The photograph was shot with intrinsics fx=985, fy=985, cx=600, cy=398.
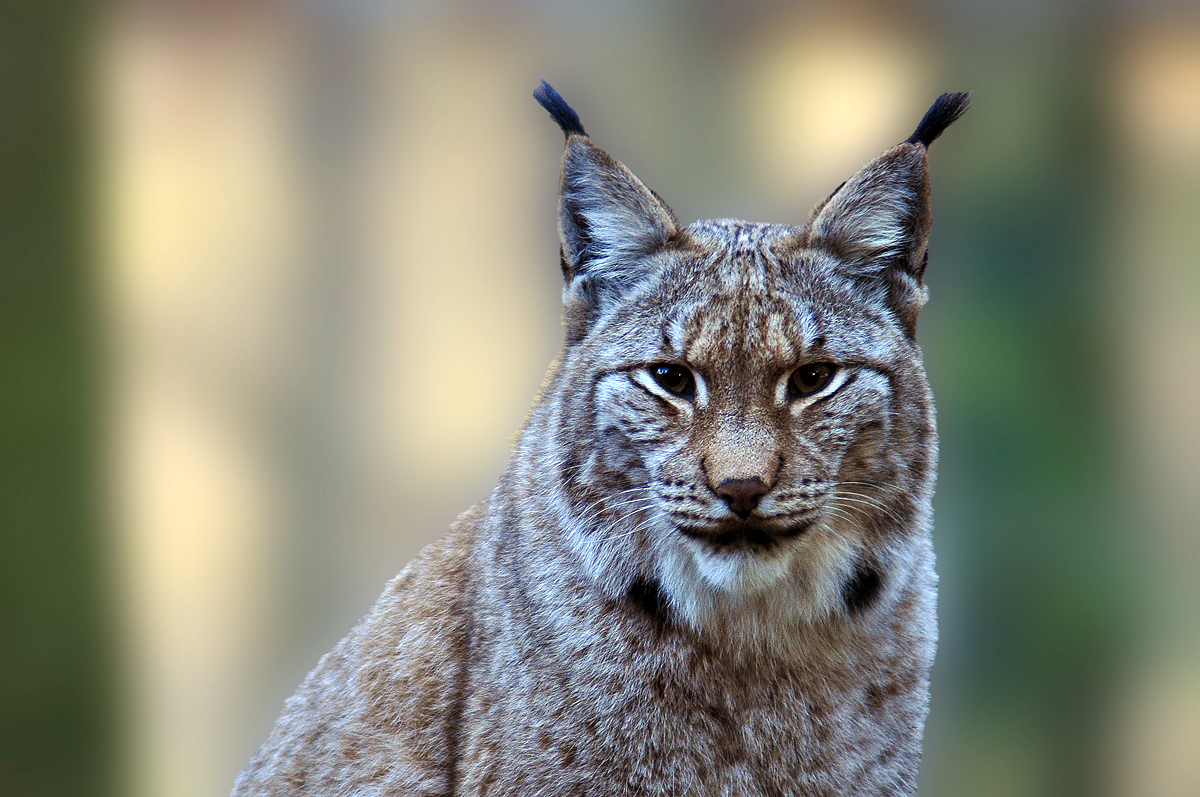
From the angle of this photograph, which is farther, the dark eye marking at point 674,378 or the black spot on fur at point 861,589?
the black spot on fur at point 861,589

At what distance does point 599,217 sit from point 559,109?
0.79 ft

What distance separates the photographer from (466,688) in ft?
7.19

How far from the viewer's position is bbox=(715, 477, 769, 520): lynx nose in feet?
5.90

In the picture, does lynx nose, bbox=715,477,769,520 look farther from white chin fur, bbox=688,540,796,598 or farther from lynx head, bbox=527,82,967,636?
white chin fur, bbox=688,540,796,598

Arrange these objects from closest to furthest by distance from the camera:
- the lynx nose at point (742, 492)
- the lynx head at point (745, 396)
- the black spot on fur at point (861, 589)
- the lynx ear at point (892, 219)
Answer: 1. the lynx nose at point (742, 492)
2. the lynx head at point (745, 396)
3. the lynx ear at point (892, 219)
4. the black spot on fur at point (861, 589)

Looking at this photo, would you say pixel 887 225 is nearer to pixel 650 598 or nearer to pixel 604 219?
pixel 604 219

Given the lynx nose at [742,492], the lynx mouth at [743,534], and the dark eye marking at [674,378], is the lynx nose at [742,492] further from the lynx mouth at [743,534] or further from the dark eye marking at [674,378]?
the dark eye marking at [674,378]

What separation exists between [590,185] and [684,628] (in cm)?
96

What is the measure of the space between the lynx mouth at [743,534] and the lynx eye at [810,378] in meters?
0.27

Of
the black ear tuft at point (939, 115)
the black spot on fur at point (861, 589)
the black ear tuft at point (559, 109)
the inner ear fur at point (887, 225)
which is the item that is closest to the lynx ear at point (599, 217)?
the black ear tuft at point (559, 109)

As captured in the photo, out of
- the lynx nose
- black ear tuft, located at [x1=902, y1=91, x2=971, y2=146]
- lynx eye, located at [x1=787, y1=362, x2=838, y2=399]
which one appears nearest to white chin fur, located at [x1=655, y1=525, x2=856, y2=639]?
the lynx nose

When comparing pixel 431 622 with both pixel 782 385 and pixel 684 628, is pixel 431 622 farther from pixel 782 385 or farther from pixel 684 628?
pixel 782 385

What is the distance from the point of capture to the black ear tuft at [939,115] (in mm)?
2006

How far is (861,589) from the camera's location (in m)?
2.16
